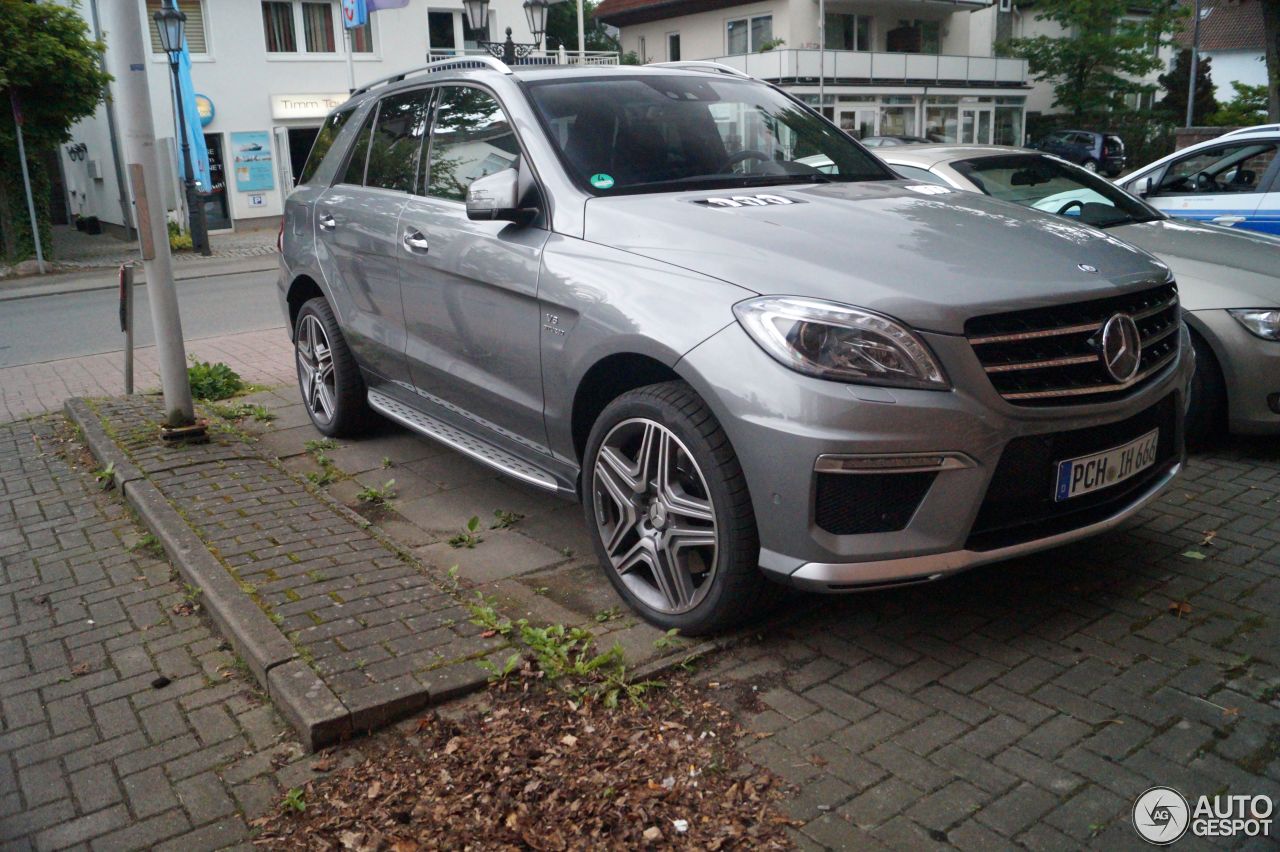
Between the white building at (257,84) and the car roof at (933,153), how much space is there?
2215cm

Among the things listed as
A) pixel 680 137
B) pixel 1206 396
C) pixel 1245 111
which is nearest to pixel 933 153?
pixel 1206 396

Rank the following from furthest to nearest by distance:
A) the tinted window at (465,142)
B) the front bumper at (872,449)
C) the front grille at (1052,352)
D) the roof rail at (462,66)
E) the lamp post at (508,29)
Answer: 1. the lamp post at (508,29)
2. the roof rail at (462,66)
3. the tinted window at (465,142)
4. the front grille at (1052,352)
5. the front bumper at (872,449)

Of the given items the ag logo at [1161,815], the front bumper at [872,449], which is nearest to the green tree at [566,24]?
the front bumper at [872,449]

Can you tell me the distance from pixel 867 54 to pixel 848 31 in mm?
3779

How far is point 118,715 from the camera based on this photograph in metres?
3.51

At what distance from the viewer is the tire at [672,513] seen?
3.47 m

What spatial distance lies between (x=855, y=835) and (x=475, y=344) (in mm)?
2664

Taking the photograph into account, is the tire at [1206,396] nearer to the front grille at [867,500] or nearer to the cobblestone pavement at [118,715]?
the front grille at [867,500]

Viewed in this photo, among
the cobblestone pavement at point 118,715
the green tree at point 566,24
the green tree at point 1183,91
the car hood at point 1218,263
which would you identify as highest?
the green tree at point 566,24

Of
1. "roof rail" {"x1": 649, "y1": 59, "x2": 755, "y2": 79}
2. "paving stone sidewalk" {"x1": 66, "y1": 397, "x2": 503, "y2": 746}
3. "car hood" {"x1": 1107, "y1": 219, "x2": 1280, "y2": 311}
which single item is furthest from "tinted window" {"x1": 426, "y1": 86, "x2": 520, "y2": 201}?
"car hood" {"x1": 1107, "y1": 219, "x2": 1280, "y2": 311}

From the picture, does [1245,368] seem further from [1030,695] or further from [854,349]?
[854,349]

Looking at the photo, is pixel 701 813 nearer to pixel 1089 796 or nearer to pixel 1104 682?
pixel 1089 796

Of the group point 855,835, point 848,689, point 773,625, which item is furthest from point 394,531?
point 855,835

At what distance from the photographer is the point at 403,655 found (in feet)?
11.9
